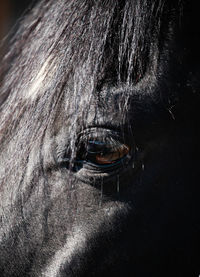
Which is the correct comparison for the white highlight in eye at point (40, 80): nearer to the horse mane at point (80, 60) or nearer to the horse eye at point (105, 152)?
the horse mane at point (80, 60)

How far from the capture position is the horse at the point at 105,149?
0.87 metres

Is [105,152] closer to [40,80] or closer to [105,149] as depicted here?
[105,149]

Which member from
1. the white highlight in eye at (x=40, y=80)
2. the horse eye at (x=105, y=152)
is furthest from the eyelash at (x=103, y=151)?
the white highlight in eye at (x=40, y=80)

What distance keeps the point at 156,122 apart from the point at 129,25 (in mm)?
245

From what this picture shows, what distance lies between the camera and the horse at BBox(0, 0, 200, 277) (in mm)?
870

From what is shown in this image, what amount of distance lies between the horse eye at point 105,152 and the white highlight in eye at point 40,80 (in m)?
0.18

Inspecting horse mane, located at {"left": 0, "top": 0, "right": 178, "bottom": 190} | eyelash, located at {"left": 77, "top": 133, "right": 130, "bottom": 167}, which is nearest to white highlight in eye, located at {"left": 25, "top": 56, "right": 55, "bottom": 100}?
horse mane, located at {"left": 0, "top": 0, "right": 178, "bottom": 190}

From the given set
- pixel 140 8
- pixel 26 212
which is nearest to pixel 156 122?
pixel 140 8

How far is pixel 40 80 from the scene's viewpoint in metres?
0.90

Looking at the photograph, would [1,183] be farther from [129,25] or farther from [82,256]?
[129,25]

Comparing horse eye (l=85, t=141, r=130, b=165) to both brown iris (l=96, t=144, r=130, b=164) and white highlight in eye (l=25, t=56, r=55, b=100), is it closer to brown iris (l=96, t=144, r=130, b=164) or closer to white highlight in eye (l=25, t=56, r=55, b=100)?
brown iris (l=96, t=144, r=130, b=164)

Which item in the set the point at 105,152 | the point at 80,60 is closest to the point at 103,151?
the point at 105,152

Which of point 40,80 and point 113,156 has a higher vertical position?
point 40,80

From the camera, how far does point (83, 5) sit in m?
0.92
